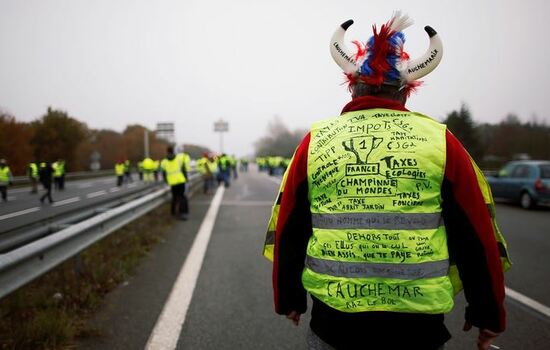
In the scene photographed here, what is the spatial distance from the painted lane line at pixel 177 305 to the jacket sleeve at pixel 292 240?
1.93 m

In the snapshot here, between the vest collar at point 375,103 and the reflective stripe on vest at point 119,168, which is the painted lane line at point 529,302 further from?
the reflective stripe on vest at point 119,168

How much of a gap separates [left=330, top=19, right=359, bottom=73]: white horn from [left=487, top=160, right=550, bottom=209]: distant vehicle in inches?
496

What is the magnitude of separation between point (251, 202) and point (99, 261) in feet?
31.2

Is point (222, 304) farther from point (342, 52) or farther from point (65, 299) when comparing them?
point (342, 52)

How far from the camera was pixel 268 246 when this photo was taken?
199 cm

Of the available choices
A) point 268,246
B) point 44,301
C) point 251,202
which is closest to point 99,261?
point 44,301

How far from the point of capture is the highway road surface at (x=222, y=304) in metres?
3.40

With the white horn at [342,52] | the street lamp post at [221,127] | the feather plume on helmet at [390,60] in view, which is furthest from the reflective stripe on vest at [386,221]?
the street lamp post at [221,127]

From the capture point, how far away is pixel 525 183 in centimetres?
1245

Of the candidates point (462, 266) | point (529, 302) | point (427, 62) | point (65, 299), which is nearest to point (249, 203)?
point (65, 299)

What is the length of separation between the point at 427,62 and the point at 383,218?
78 cm

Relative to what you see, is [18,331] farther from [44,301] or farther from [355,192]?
[355,192]

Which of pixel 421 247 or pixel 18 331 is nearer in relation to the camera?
pixel 421 247

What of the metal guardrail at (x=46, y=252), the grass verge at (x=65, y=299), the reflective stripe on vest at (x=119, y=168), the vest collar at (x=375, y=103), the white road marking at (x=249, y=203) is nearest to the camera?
the vest collar at (x=375, y=103)
